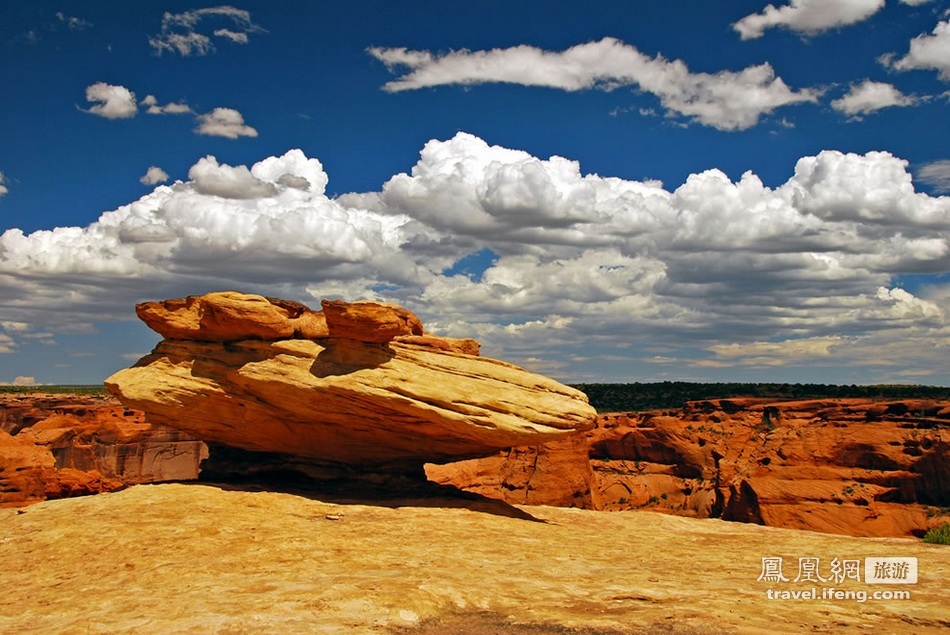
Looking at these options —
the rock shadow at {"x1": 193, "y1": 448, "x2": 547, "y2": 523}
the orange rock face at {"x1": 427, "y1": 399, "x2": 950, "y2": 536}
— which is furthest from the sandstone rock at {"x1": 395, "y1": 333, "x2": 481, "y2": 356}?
the orange rock face at {"x1": 427, "y1": 399, "x2": 950, "y2": 536}

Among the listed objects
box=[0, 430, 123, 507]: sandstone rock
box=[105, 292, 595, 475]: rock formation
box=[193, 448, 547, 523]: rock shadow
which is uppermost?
box=[105, 292, 595, 475]: rock formation

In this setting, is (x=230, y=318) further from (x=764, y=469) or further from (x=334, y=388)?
(x=764, y=469)

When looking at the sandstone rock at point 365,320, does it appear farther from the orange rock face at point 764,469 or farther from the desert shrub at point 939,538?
the desert shrub at point 939,538

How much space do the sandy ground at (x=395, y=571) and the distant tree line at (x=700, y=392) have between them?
2688 inches

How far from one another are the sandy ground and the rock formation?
2415 millimetres

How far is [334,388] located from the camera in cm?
2142

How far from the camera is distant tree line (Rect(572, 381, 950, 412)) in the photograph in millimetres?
89794

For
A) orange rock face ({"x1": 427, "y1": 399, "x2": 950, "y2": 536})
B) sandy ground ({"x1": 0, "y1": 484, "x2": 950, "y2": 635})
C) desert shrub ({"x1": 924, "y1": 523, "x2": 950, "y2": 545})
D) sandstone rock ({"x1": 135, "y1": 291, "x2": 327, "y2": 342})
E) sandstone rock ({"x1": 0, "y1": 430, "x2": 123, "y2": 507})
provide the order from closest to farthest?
sandy ground ({"x1": 0, "y1": 484, "x2": 950, "y2": 635}) → sandstone rock ({"x1": 135, "y1": 291, "x2": 327, "y2": 342}) → desert shrub ({"x1": 924, "y1": 523, "x2": 950, "y2": 545}) → sandstone rock ({"x1": 0, "y1": 430, "x2": 123, "y2": 507}) → orange rock face ({"x1": 427, "y1": 399, "x2": 950, "y2": 536})

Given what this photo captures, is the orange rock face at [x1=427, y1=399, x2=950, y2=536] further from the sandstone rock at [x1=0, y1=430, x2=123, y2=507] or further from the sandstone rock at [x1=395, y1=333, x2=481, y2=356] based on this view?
the sandstone rock at [x1=0, y1=430, x2=123, y2=507]

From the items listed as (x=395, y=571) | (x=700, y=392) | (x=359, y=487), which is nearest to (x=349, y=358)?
(x=359, y=487)

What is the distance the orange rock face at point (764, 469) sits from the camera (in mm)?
34938

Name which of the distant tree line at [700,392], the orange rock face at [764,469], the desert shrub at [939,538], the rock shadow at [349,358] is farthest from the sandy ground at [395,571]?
the distant tree line at [700,392]

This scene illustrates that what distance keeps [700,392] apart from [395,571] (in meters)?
102

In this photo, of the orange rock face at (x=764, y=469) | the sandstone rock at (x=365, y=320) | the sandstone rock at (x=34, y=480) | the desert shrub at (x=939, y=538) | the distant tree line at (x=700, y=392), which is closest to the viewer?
the sandstone rock at (x=365, y=320)
